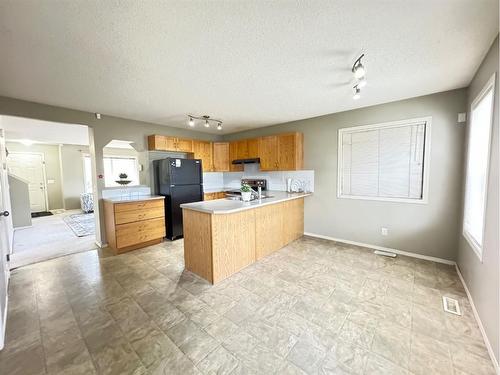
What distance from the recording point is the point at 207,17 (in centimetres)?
144

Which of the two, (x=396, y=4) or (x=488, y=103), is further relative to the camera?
(x=488, y=103)

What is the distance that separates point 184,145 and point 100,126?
1.55 m

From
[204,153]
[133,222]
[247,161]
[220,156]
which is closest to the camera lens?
[133,222]

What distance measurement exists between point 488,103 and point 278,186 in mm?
3310

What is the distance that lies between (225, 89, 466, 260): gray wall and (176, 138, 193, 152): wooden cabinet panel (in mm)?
2247

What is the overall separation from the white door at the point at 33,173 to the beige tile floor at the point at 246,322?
615 centimetres

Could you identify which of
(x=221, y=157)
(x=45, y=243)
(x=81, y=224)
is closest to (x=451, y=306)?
(x=221, y=157)

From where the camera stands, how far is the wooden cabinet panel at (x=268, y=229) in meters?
3.13

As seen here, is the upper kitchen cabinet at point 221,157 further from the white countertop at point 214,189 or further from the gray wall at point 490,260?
the gray wall at point 490,260

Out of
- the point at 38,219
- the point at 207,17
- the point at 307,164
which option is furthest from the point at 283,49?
the point at 38,219

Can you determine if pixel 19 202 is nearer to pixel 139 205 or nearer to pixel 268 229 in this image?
pixel 139 205

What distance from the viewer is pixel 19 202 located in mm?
5520

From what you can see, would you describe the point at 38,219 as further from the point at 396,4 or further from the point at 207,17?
the point at 396,4

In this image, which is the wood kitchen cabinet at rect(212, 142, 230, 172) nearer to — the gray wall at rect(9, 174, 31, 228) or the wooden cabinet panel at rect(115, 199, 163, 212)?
the wooden cabinet panel at rect(115, 199, 163, 212)
